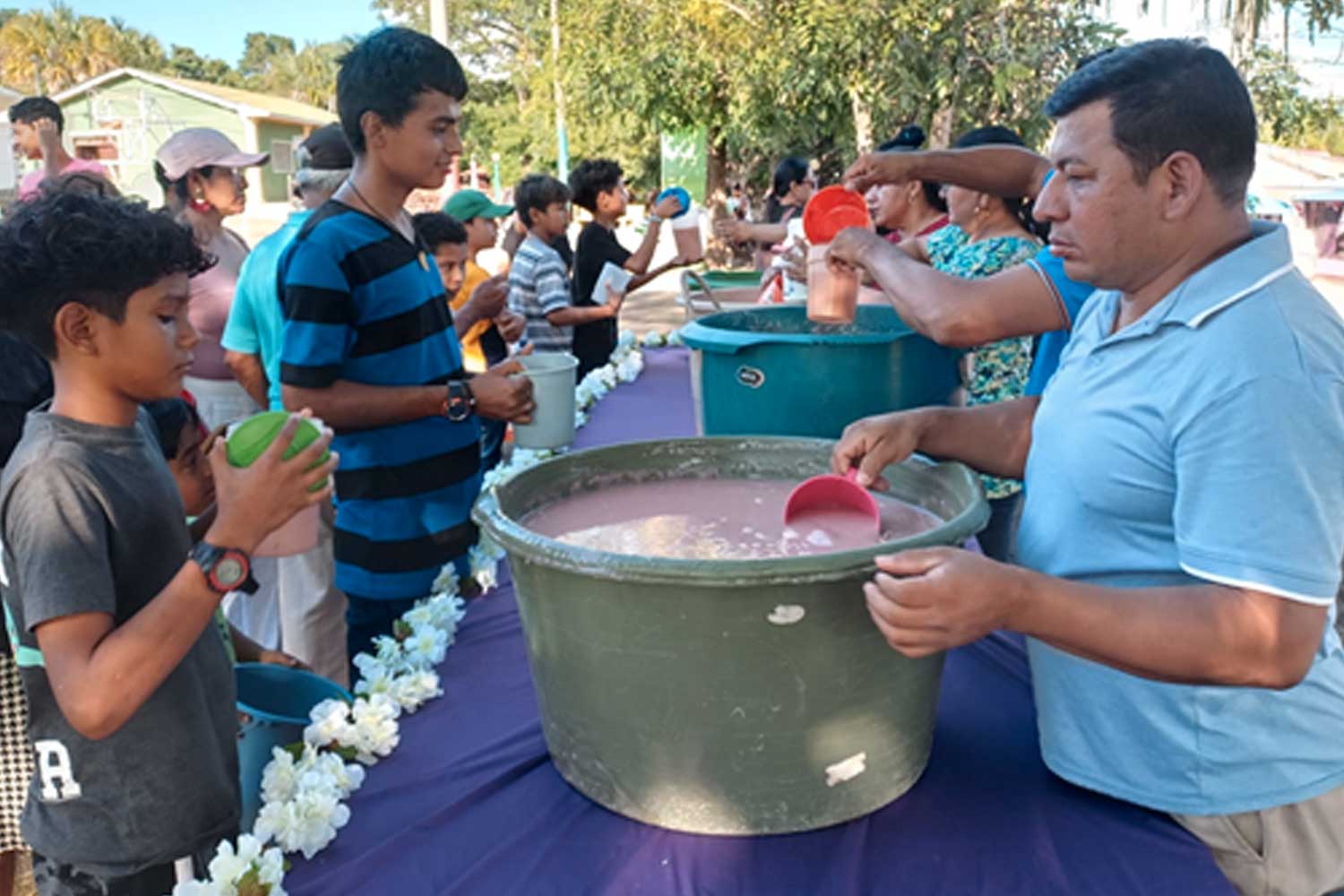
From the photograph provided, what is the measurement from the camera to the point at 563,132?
17.2m

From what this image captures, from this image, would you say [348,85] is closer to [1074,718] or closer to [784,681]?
[784,681]

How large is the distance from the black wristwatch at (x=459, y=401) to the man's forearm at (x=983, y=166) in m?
1.18

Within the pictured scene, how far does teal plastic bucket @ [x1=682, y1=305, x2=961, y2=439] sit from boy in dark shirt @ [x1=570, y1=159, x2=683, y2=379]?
265 cm

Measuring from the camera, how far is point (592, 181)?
5.16m

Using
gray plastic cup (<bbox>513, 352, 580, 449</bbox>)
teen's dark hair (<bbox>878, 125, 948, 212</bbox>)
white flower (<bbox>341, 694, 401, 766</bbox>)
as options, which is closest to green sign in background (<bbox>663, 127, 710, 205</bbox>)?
teen's dark hair (<bbox>878, 125, 948, 212</bbox>)

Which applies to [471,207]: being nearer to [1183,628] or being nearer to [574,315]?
[574,315]

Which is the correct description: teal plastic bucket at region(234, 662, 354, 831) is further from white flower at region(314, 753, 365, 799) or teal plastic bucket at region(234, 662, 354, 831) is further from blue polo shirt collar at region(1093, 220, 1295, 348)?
blue polo shirt collar at region(1093, 220, 1295, 348)

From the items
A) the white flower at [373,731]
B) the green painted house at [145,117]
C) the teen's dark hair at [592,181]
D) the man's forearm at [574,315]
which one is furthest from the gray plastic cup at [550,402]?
the green painted house at [145,117]

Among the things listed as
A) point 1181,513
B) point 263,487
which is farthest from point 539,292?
point 1181,513

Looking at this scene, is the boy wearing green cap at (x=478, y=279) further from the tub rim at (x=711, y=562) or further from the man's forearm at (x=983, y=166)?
the tub rim at (x=711, y=562)

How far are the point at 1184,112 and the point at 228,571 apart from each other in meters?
1.29

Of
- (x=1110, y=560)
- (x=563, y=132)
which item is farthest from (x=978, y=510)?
(x=563, y=132)

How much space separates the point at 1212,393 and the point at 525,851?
0.96 m

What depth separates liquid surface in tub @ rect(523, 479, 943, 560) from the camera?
1396 millimetres
